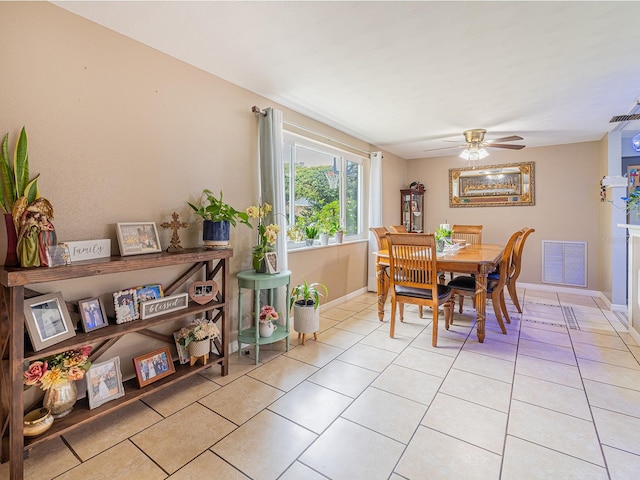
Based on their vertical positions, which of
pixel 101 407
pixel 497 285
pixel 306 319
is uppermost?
pixel 497 285

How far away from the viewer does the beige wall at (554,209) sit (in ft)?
14.8

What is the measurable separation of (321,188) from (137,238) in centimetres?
245

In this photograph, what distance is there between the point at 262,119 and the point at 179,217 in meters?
1.19

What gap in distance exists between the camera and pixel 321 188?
13.0ft

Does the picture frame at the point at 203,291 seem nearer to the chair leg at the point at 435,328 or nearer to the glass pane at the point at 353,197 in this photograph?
the chair leg at the point at 435,328

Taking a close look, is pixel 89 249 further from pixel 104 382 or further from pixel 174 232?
pixel 104 382

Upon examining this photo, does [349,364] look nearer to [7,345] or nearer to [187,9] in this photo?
[7,345]

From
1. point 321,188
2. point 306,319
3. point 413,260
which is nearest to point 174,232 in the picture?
point 306,319

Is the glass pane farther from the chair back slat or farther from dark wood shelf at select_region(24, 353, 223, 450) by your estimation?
dark wood shelf at select_region(24, 353, 223, 450)

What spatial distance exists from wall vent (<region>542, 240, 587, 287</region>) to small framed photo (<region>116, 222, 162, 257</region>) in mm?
5429

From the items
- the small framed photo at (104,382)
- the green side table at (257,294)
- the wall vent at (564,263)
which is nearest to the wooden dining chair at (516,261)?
the wall vent at (564,263)

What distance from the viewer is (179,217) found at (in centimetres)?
224

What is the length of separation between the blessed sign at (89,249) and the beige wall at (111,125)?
15 centimetres

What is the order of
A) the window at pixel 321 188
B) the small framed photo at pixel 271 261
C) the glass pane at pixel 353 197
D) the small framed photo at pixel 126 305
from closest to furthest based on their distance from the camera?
the small framed photo at pixel 126 305 → the small framed photo at pixel 271 261 → the window at pixel 321 188 → the glass pane at pixel 353 197
